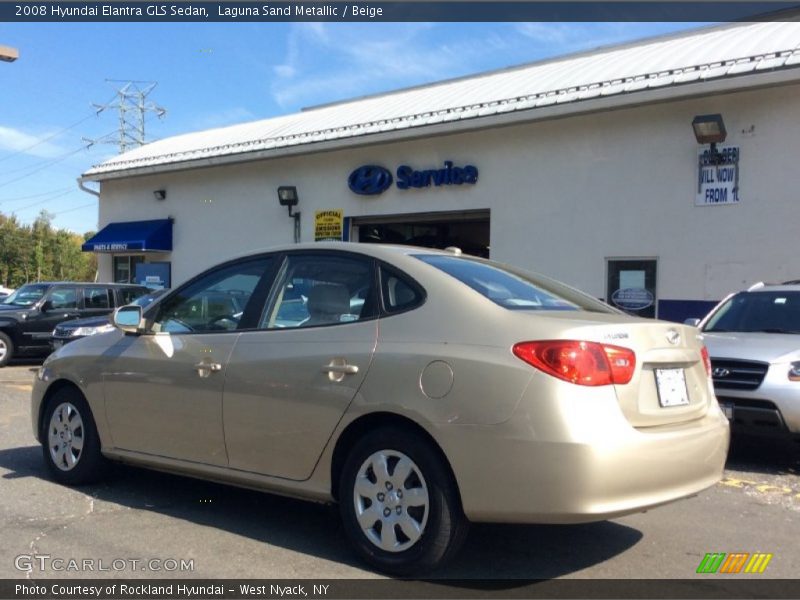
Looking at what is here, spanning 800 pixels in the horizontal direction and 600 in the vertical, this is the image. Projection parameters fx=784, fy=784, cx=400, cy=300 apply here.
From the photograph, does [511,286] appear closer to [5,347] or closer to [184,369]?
[184,369]

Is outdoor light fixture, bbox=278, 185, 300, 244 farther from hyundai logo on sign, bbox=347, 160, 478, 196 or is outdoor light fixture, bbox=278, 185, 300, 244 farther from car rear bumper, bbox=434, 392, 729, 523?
car rear bumper, bbox=434, 392, 729, 523

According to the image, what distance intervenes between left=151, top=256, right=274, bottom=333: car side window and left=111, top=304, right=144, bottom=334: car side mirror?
0.34ft

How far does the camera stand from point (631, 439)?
362cm

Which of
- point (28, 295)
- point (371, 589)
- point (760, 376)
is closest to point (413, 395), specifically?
point (371, 589)

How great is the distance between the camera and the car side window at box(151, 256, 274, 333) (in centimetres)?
486

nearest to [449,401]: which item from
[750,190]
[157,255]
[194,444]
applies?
[194,444]

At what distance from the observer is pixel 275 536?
180 inches

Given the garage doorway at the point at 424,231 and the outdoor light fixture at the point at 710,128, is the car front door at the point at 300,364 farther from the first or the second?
the garage doorway at the point at 424,231

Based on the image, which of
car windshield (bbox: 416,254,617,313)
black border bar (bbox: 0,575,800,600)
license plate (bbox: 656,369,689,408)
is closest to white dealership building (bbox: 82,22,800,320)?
car windshield (bbox: 416,254,617,313)

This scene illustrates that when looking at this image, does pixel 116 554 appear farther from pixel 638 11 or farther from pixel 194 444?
pixel 638 11

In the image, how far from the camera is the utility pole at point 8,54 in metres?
15.3

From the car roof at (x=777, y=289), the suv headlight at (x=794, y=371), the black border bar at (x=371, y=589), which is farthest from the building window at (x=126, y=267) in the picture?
the black border bar at (x=371, y=589)

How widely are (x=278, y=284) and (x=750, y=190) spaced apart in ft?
29.2

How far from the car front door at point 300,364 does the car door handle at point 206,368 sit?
0.36 feet
